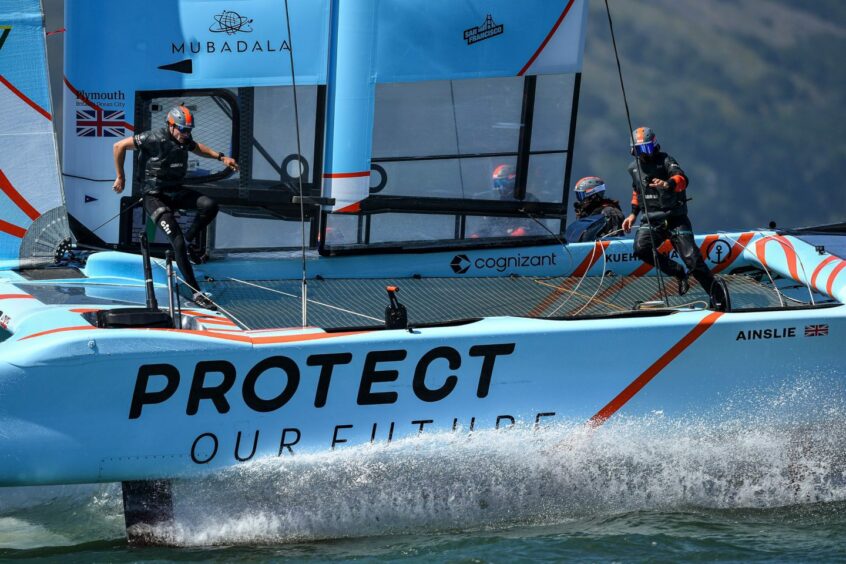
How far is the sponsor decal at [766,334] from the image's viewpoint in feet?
18.3

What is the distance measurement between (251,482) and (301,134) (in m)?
2.31

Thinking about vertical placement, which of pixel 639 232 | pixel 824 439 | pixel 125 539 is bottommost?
pixel 125 539

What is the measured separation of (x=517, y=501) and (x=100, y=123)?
291cm

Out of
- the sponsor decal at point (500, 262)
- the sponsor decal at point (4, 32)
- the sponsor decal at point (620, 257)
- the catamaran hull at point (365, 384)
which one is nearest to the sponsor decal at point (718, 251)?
the sponsor decal at point (620, 257)

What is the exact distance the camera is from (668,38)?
50.5 feet

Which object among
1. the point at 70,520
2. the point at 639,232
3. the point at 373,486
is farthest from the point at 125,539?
the point at 639,232

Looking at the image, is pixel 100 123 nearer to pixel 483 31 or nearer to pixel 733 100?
pixel 483 31

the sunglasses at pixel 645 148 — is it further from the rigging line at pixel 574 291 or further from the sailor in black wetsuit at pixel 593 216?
the sailor in black wetsuit at pixel 593 216

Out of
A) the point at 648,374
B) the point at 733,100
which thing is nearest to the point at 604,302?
the point at 648,374

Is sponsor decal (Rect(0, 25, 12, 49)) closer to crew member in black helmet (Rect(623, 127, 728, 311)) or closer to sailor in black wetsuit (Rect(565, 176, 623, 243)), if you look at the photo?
crew member in black helmet (Rect(623, 127, 728, 311))

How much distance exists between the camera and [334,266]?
689 centimetres

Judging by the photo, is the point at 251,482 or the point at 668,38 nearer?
the point at 251,482

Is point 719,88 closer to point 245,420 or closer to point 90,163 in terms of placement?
point 90,163

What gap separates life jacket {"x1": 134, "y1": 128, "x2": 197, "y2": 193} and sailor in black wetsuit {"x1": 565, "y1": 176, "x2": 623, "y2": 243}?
2286 mm
